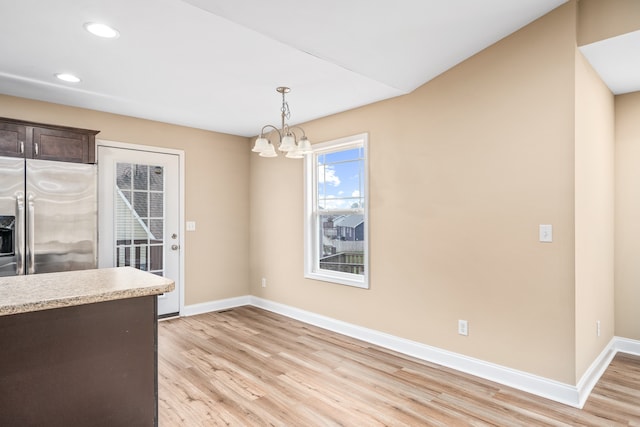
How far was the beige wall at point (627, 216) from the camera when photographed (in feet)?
11.0

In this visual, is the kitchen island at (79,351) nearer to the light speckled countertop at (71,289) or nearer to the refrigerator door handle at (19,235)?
the light speckled countertop at (71,289)

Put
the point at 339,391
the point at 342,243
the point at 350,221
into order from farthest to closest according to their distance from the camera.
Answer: the point at 342,243, the point at 350,221, the point at 339,391

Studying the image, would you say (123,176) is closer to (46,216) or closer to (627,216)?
(46,216)

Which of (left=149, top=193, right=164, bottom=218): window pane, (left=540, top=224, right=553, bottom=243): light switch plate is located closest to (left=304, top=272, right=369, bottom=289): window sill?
(left=540, top=224, right=553, bottom=243): light switch plate

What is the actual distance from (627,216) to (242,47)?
12.2 feet

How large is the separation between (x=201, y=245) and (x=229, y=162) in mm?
1244

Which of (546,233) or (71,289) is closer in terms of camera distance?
(71,289)

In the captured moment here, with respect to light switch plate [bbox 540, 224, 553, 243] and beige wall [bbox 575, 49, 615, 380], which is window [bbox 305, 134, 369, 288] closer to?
light switch plate [bbox 540, 224, 553, 243]

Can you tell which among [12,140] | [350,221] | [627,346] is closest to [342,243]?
[350,221]

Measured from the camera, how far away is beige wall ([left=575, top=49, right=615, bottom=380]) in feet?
8.40

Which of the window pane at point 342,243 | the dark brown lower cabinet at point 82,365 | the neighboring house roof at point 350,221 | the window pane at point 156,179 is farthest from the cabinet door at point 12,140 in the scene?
the neighboring house roof at point 350,221

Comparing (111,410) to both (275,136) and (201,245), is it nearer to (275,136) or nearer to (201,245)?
(201,245)

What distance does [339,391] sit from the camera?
272 centimetres

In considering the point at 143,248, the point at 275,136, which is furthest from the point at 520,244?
the point at 143,248
